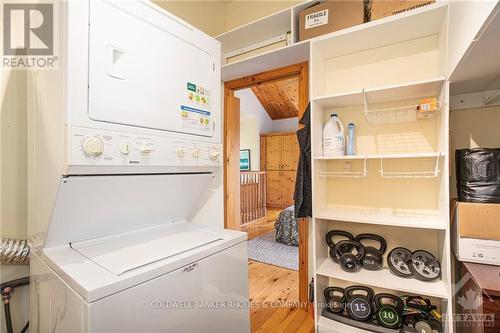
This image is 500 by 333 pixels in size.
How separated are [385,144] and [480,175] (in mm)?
564

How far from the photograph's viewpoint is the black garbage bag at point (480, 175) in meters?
1.24

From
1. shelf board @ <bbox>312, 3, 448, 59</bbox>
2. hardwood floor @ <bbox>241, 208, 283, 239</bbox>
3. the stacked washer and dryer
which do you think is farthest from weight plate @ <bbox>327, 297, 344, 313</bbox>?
hardwood floor @ <bbox>241, 208, 283, 239</bbox>

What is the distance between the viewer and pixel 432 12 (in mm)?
1354

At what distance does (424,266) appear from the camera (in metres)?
1.52

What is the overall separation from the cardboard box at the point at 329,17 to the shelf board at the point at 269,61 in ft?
0.31

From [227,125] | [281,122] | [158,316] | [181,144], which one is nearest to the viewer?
[158,316]

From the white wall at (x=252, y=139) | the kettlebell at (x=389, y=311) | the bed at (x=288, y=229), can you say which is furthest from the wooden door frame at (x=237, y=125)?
the white wall at (x=252, y=139)

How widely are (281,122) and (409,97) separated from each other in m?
5.92

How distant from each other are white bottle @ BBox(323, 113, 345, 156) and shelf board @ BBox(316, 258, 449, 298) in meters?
0.81

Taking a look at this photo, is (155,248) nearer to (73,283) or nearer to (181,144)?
(73,283)

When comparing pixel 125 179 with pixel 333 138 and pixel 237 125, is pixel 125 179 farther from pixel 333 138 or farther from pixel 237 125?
pixel 237 125

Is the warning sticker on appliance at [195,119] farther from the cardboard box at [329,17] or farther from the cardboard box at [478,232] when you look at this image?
the cardboard box at [478,232]

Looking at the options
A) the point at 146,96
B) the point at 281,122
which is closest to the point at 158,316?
the point at 146,96

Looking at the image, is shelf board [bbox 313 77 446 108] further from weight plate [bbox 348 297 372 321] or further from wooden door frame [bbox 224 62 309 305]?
weight plate [bbox 348 297 372 321]
